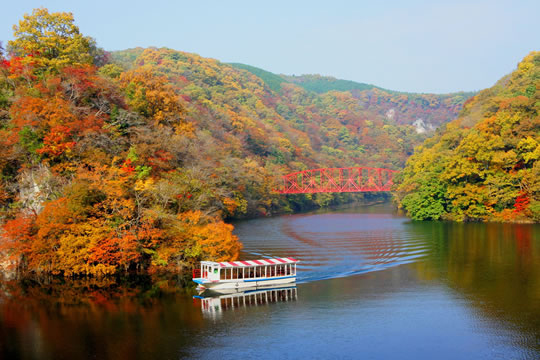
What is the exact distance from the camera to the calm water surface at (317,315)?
59.3ft

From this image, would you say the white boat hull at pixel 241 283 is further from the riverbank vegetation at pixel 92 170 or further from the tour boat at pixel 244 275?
the riverbank vegetation at pixel 92 170

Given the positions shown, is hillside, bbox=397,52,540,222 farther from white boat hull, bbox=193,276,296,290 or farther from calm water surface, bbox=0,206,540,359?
white boat hull, bbox=193,276,296,290

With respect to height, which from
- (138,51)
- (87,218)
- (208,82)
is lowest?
(87,218)

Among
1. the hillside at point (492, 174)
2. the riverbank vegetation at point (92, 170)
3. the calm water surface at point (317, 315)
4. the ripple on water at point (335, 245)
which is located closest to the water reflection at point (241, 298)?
the calm water surface at point (317, 315)

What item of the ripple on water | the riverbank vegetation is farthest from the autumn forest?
the ripple on water

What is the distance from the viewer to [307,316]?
21453 millimetres

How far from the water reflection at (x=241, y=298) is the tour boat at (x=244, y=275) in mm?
316

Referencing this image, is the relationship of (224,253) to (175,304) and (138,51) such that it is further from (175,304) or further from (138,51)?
(138,51)

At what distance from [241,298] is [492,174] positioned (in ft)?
122

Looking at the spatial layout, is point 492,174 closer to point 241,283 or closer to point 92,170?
point 241,283

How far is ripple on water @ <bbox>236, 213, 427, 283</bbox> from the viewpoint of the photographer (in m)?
31.6

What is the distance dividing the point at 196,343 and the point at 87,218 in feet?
43.9

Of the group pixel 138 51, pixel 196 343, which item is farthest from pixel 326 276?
pixel 138 51

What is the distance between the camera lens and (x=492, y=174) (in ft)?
171
